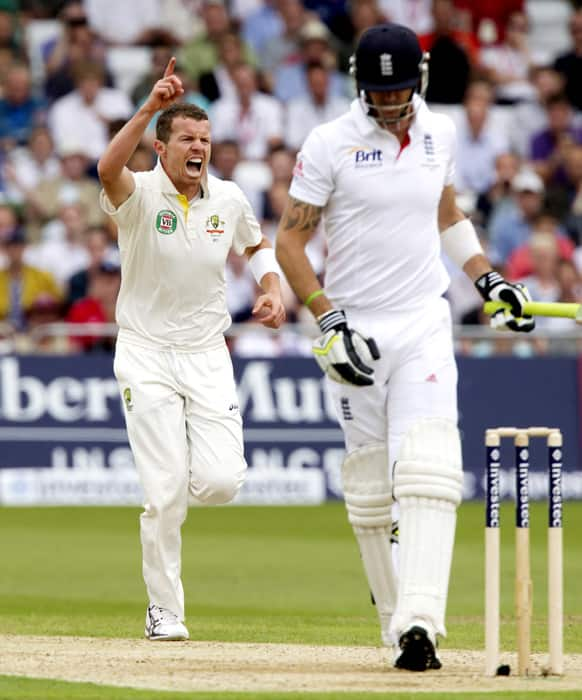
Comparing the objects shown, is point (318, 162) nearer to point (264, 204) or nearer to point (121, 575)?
point (121, 575)

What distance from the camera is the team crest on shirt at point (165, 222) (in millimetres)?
8133

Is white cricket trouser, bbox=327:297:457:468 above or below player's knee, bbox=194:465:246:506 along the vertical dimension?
above

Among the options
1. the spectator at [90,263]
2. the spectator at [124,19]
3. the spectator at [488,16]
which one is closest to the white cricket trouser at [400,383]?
the spectator at [90,263]

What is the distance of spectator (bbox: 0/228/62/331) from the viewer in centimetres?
1655

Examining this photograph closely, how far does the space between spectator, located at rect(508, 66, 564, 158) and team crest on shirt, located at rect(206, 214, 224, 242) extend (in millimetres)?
11899

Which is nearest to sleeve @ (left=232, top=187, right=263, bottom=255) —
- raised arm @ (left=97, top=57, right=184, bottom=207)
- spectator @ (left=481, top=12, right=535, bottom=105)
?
raised arm @ (left=97, top=57, right=184, bottom=207)

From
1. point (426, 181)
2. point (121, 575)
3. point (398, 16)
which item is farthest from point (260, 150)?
point (426, 181)

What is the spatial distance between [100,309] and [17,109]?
369 centimetres

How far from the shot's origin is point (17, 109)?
19.1 metres

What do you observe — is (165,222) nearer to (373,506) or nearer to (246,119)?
(373,506)

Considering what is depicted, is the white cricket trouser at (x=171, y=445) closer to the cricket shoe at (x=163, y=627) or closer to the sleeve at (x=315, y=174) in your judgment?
the cricket shoe at (x=163, y=627)

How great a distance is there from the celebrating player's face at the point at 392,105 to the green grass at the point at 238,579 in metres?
2.23

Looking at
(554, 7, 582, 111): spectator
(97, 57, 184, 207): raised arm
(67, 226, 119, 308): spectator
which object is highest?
(554, 7, 582, 111): spectator

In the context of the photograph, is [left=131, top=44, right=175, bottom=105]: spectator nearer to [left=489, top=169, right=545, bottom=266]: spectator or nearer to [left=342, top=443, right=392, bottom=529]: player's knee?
[left=489, top=169, right=545, bottom=266]: spectator
